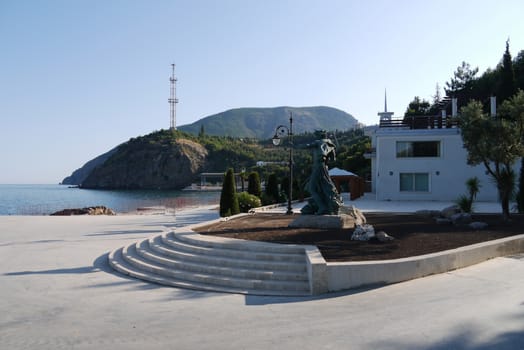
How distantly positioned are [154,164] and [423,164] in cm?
11252

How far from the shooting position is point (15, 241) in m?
14.2

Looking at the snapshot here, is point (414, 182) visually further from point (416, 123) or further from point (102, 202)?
point (102, 202)

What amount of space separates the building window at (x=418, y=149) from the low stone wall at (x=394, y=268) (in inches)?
796

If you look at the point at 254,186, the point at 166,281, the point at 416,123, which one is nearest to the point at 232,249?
the point at 166,281

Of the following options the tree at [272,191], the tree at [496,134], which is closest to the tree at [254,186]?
the tree at [272,191]

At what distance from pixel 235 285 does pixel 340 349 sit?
3295mm

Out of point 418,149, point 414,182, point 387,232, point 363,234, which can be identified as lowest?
point 387,232

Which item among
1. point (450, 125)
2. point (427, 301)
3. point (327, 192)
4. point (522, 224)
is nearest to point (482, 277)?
point (427, 301)

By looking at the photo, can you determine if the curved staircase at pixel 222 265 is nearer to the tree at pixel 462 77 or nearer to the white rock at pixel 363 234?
the white rock at pixel 363 234

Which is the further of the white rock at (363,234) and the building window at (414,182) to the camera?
the building window at (414,182)

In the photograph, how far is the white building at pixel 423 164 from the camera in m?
27.1

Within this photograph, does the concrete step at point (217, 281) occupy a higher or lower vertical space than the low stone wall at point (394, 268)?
lower

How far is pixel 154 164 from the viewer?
5153 inches

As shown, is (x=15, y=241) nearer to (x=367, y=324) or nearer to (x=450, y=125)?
(x=367, y=324)
